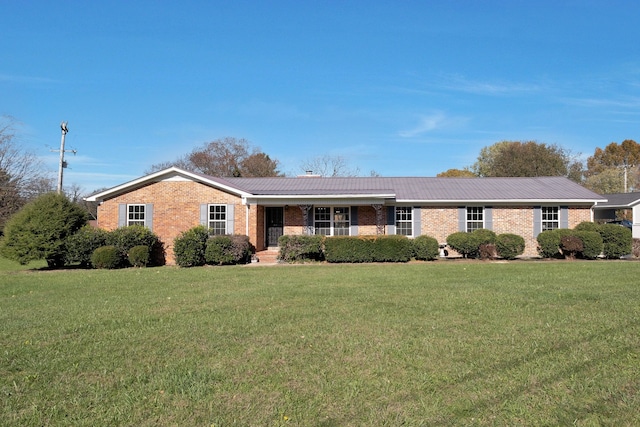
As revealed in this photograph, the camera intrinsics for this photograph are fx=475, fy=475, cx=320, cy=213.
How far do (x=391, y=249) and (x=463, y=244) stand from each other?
3029 mm

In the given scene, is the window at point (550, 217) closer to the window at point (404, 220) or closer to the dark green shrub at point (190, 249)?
the window at point (404, 220)

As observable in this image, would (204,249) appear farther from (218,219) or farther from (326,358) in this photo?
(326,358)

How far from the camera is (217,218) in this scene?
2000 centimetres

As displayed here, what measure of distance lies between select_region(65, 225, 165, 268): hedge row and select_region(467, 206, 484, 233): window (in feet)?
44.5

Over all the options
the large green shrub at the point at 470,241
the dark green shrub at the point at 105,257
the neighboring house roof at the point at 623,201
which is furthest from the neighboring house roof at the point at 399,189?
the neighboring house roof at the point at 623,201

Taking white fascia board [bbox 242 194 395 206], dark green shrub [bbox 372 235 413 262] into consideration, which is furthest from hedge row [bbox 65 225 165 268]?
dark green shrub [bbox 372 235 413 262]

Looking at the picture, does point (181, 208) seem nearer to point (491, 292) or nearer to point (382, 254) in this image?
point (382, 254)

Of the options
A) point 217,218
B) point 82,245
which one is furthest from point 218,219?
point 82,245

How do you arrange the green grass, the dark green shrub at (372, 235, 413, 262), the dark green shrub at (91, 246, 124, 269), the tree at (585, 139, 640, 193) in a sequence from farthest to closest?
the tree at (585, 139, 640, 193) < the dark green shrub at (372, 235, 413, 262) < the dark green shrub at (91, 246, 124, 269) < the green grass

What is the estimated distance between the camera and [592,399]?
13.3ft

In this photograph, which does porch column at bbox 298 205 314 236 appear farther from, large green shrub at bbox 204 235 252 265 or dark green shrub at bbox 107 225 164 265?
dark green shrub at bbox 107 225 164 265

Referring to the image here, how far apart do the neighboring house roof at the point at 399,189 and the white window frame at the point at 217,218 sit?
894mm

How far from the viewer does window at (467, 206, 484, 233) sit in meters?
21.1

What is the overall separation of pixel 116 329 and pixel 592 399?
5.83m
